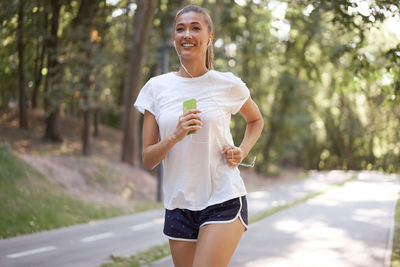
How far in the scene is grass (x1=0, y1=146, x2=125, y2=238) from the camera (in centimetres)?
1046

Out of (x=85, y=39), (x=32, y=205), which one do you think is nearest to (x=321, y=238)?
(x=32, y=205)

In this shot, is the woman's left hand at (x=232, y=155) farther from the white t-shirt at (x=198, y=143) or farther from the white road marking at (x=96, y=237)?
the white road marking at (x=96, y=237)

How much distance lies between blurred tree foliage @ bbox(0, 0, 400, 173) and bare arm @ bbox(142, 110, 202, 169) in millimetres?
591

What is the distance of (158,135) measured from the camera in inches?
125

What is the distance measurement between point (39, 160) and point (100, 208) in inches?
99.2

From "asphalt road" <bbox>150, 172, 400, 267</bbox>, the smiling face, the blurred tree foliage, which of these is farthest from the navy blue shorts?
"asphalt road" <bbox>150, 172, 400, 267</bbox>

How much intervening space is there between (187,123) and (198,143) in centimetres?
24

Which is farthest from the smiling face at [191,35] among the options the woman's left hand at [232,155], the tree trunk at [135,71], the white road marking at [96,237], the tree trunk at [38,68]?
the tree trunk at [38,68]

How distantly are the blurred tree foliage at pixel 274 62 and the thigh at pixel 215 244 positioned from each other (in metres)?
1.20

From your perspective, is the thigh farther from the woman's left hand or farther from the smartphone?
the smartphone

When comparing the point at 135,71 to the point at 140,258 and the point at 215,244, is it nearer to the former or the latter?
the point at 140,258

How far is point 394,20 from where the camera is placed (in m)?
6.47

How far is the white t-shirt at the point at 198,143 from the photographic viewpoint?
3008 mm

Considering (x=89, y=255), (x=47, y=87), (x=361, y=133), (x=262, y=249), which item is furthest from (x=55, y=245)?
(x=361, y=133)
